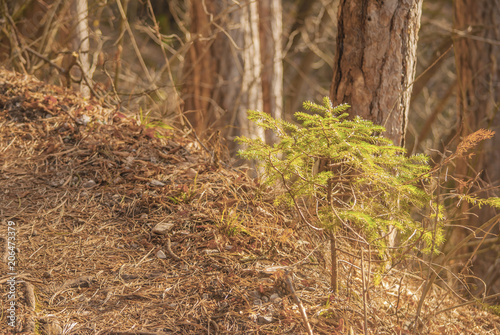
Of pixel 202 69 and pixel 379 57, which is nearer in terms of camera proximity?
pixel 379 57

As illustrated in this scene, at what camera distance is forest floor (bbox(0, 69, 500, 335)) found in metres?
2.01

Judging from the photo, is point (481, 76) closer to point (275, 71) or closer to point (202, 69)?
point (275, 71)

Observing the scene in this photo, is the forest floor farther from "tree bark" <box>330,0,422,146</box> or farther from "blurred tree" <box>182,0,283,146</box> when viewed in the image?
"blurred tree" <box>182,0,283,146</box>

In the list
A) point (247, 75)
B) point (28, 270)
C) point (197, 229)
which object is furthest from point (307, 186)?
point (247, 75)

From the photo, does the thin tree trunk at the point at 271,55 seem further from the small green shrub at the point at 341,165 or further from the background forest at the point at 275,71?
the small green shrub at the point at 341,165

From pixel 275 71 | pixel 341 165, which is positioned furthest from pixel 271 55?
pixel 341 165

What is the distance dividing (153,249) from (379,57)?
1780 mm

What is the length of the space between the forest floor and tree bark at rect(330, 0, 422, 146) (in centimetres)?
83

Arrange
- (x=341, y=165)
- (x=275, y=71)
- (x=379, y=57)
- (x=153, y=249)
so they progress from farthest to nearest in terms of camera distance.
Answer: (x=275, y=71) < (x=379, y=57) < (x=153, y=249) < (x=341, y=165)

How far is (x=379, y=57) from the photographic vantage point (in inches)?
108

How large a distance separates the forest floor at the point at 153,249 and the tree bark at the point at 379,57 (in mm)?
831

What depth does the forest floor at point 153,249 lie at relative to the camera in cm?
201

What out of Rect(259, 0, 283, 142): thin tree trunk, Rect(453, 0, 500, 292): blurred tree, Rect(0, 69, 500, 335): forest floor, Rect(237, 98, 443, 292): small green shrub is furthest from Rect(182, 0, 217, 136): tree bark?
Rect(237, 98, 443, 292): small green shrub

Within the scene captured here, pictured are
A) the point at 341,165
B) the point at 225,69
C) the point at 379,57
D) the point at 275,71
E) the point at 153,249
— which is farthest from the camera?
the point at 275,71
